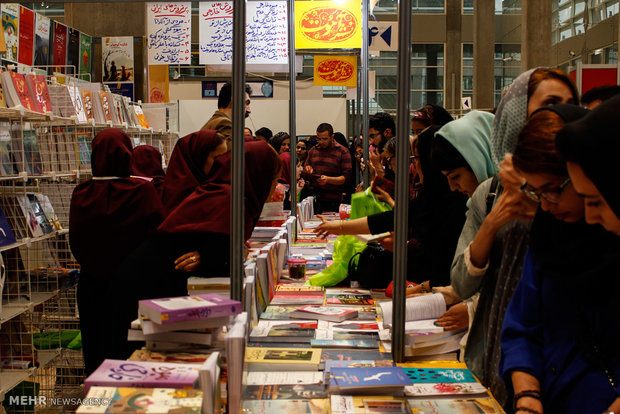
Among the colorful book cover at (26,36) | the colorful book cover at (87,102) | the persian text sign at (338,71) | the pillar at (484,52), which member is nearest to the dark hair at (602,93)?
the colorful book cover at (87,102)

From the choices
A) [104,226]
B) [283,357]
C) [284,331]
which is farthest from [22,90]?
[283,357]

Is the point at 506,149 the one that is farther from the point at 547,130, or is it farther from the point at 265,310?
the point at 265,310

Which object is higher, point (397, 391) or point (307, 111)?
point (307, 111)

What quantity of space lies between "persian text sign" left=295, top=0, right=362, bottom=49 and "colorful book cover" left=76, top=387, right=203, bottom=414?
16.6ft

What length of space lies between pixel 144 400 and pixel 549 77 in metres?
1.33

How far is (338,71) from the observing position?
775 cm

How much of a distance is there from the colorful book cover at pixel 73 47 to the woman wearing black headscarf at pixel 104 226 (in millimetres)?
9504

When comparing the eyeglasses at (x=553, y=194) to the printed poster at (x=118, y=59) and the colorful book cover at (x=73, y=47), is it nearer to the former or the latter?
the colorful book cover at (x=73, y=47)

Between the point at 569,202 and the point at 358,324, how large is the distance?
1343 millimetres

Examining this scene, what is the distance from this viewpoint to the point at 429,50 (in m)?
20.5

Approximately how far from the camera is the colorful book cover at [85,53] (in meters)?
12.8

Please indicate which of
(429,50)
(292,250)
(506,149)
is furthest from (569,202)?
(429,50)

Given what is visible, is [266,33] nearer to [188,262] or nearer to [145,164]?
[145,164]

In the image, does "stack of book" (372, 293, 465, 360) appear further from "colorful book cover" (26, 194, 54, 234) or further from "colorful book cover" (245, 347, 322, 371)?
"colorful book cover" (26, 194, 54, 234)
